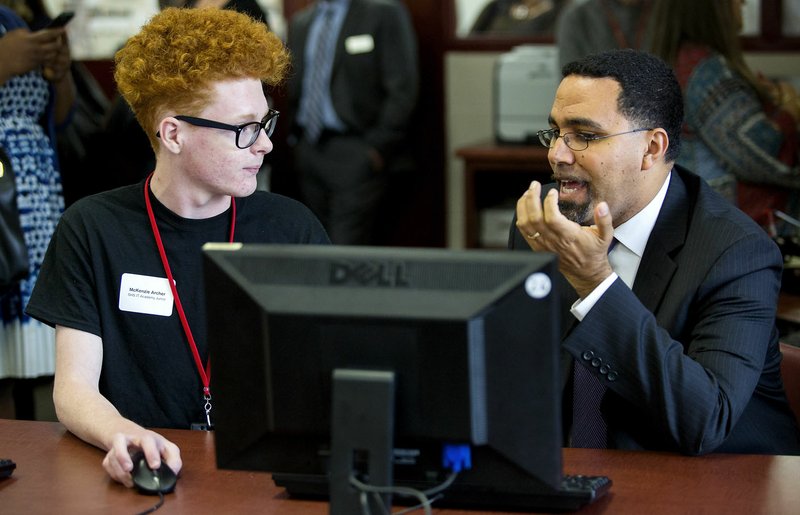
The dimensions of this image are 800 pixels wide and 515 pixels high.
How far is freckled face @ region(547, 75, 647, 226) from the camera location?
7.16ft

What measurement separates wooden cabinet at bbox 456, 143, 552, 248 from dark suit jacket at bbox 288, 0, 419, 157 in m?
0.45

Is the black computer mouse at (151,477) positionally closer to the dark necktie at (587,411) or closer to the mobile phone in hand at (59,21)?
the dark necktie at (587,411)

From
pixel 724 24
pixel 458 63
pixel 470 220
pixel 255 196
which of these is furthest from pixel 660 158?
pixel 458 63

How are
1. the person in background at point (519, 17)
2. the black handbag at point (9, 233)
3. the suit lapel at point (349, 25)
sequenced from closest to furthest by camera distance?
1. the black handbag at point (9, 233)
2. the suit lapel at point (349, 25)
3. the person in background at point (519, 17)

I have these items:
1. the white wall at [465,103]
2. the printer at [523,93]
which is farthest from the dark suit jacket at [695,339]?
the white wall at [465,103]

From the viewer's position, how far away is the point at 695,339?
198 cm

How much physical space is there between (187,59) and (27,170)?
1516 mm

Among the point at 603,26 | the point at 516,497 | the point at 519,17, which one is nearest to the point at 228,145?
the point at 516,497

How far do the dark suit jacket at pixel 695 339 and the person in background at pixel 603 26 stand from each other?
7.55ft

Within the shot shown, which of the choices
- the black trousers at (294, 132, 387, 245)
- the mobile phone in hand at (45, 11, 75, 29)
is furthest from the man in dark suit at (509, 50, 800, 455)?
the black trousers at (294, 132, 387, 245)

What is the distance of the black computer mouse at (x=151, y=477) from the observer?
1.68m

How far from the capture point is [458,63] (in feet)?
18.9

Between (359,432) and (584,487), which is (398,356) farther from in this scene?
(584,487)

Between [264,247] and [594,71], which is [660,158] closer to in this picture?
[594,71]
